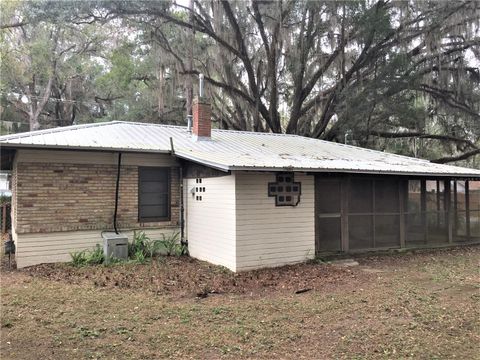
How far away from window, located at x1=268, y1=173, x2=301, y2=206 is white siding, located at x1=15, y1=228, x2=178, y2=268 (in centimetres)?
407

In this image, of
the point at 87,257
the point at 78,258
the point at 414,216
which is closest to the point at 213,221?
the point at 87,257

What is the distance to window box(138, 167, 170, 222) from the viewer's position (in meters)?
9.79

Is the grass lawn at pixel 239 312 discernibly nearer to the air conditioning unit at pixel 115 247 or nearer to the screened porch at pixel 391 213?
the air conditioning unit at pixel 115 247

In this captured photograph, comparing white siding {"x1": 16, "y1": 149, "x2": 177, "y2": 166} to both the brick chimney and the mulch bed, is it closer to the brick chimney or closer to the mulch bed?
the brick chimney

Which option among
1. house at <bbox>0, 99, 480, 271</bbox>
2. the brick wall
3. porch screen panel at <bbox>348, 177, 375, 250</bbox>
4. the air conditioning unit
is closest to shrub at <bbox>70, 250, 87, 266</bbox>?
house at <bbox>0, 99, 480, 271</bbox>

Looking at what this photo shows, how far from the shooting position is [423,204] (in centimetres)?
1113

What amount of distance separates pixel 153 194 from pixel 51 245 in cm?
255

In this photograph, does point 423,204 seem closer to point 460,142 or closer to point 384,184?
point 384,184

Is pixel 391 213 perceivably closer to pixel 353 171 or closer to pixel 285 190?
pixel 353 171

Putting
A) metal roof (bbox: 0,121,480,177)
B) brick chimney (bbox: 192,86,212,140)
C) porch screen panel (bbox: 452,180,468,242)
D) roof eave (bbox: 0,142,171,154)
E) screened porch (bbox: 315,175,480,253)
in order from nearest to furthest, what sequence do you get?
1. roof eave (bbox: 0,142,171,154)
2. metal roof (bbox: 0,121,480,177)
3. screened porch (bbox: 315,175,480,253)
4. brick chimney (bbox: 192,86,212,140)
5. porch screen panel (bbox: 452,180,468,242)

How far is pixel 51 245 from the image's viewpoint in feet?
28.3

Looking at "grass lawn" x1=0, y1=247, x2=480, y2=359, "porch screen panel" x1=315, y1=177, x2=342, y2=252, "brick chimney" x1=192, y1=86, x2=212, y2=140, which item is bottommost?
"grass lawn" x1=0, y1=247, x2=480, y2=359

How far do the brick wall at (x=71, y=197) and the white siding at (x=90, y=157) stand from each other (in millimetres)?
105

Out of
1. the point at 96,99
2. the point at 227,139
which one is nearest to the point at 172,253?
the point at 227,139
